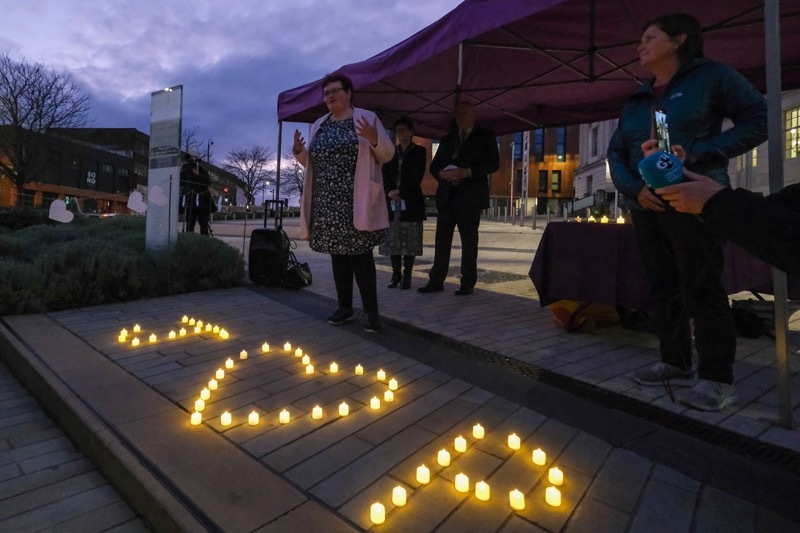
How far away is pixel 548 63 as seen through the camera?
5117 mm

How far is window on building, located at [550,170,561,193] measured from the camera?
→ 193 feet

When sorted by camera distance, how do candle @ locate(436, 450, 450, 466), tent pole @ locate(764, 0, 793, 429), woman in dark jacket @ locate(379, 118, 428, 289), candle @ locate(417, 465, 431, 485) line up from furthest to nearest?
1. woman in dark jacket @ locate(379, 118, 428, 289)
2. tent pole @ locate(764, 0, 793, 429)
3. candle @ locate(436, 450, 450, 466)
4. candle @ locate(417, 465, 431, 485)

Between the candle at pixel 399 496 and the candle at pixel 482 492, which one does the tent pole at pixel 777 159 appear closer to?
the candle at pixel 482 492

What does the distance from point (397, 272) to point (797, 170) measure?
16150 millimetres

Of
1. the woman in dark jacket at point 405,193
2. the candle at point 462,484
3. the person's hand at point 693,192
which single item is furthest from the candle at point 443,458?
the woman in dark jacket at point 405,193

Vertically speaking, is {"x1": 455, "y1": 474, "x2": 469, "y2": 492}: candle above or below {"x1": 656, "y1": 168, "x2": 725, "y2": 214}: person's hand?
below

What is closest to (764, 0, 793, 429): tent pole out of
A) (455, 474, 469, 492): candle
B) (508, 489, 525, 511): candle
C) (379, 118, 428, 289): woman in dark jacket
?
(508, 489, 525, 511): candle

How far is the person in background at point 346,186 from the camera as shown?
11.3ft

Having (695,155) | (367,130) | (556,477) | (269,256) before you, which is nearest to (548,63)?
(367,130)

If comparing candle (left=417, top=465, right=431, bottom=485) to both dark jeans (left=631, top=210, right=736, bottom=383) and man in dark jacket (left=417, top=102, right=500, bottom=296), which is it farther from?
man in dark jacket (left=417, top=102, right=500, bottom=296)

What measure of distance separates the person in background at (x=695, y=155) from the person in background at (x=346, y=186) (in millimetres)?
1738

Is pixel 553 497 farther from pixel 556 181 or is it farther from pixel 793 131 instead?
pixel 556 181

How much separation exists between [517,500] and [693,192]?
1.09m

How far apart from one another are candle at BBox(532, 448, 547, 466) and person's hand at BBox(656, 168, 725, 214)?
110 cm
